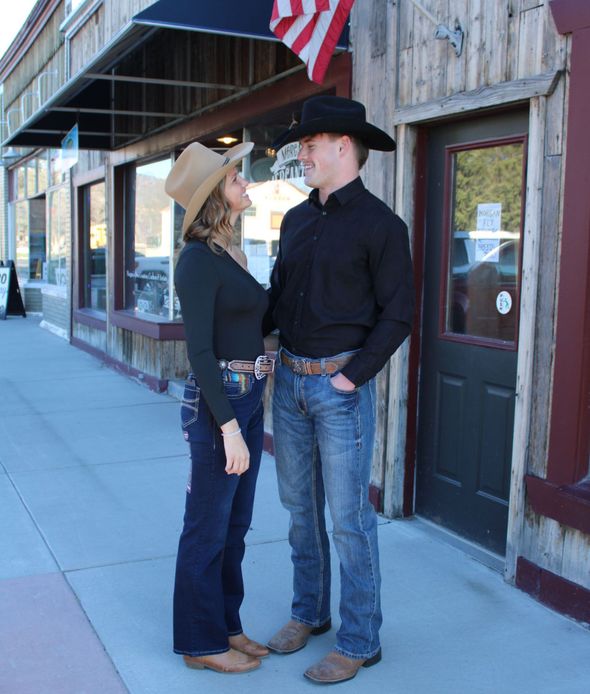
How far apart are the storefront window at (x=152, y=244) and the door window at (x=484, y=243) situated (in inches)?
179

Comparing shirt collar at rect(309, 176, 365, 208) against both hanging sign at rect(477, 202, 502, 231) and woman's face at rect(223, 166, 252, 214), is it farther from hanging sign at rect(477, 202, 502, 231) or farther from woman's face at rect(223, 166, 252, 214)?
hanging sign at rect(477, 202, 502, 231)

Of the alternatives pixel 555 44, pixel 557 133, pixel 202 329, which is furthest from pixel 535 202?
pixel 202 329

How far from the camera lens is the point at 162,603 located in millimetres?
3797

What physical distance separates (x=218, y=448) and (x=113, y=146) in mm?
7694

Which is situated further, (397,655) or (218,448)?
(397,655)

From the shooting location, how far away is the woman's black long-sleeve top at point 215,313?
2900mm

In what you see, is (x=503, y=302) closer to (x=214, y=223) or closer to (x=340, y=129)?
(x=340, y=129)

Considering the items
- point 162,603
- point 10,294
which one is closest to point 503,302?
point 162,603

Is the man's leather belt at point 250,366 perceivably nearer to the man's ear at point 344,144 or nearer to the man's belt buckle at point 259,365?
the man's belt buckle at point 259,365

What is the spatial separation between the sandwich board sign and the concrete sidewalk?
11.2 meters

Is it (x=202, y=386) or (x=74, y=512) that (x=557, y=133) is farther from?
(x=74, y=512)

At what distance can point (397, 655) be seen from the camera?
332 cm

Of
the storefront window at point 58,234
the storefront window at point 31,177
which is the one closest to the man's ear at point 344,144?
the storefront window at point 58,234

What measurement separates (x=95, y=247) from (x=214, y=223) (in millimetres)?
9228
